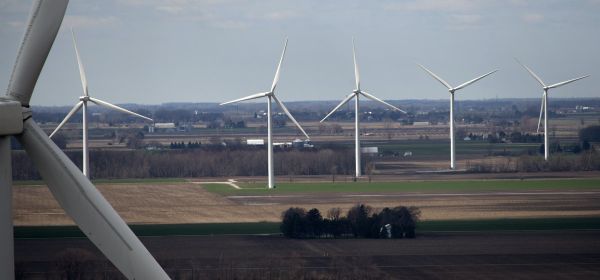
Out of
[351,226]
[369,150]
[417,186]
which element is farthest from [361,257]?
[369,150]

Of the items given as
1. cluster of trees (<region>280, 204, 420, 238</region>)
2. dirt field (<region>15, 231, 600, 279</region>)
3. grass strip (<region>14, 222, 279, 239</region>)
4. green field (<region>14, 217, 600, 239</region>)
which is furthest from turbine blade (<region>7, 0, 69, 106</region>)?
cluster of trees (<region>280, 204, 420, 238</region>)

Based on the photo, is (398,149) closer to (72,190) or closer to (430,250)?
(430,250)

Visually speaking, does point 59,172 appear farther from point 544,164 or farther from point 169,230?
point 544,164

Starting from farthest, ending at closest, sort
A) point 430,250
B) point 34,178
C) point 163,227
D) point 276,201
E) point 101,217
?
point 276,201
point 34,178
point 163,227
point 430,250
point 101,217

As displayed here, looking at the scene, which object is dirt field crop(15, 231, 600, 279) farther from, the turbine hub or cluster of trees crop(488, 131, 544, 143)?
cluster of trees crop(488, 131, 544, 143)

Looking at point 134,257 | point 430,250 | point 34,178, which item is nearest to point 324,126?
point 34,178

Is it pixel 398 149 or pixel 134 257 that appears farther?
pixel 398 149
